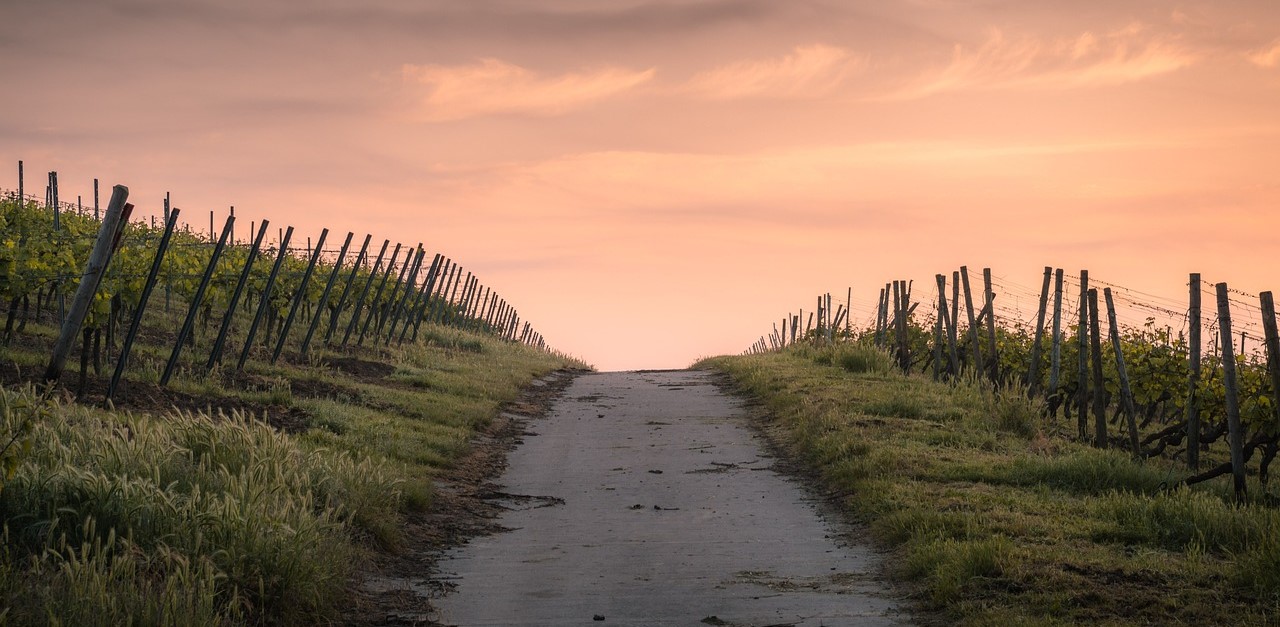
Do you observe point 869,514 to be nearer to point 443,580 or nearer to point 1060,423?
point 443,580

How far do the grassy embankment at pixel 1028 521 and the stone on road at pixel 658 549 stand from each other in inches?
20.2

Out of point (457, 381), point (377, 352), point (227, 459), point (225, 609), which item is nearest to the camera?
point (225, 609)

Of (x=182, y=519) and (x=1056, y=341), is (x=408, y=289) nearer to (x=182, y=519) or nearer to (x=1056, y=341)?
(x=1056, y=341)

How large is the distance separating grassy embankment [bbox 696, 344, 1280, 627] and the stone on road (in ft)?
1.68

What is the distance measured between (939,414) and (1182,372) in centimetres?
724

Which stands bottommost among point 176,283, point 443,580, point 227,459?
point 443,580

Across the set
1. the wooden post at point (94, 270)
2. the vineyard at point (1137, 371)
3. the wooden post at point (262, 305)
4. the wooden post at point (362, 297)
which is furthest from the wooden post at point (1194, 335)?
the wooden post at point (362, 297)

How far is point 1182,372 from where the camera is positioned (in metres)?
20.8

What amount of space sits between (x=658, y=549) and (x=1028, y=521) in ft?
9.66

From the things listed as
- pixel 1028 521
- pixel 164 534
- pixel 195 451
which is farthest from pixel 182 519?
pixel 1028 521

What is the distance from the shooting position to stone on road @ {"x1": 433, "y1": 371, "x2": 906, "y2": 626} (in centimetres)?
731

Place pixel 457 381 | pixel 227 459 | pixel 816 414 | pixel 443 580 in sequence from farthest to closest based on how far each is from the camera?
pixel 457 381 < pixel 816 414 < pixel 227 459 < pixel 443 580

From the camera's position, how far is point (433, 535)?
9812mm

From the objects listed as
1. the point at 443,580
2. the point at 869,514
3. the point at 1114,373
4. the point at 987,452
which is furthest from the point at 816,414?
the point at 1114,373
